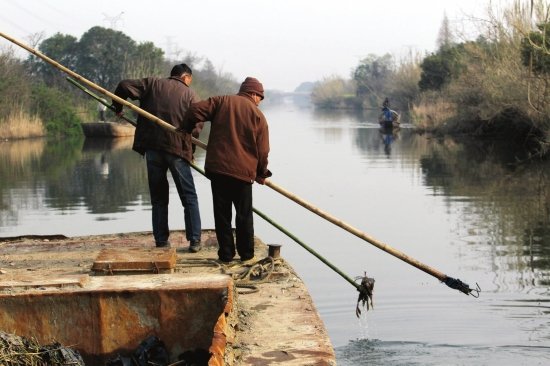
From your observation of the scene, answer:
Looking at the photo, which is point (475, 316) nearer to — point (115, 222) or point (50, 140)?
point (115, 222)

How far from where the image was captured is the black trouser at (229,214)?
7.90 meters

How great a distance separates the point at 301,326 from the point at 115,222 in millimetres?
10527

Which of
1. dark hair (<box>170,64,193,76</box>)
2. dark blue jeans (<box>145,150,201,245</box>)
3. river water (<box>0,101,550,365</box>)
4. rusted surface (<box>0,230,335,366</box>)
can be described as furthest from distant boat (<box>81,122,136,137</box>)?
rusted surface (<box>0,230,335,366</box>)

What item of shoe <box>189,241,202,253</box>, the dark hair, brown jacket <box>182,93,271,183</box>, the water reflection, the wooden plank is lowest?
the water reflection

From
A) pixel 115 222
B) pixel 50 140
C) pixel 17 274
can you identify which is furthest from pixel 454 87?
pixel 17 274

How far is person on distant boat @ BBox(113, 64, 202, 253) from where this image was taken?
8.63m

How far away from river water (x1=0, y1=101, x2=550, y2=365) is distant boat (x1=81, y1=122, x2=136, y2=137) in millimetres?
11512

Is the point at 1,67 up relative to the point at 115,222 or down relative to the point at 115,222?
up

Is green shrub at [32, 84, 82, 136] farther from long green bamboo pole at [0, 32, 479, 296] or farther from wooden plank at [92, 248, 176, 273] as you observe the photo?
wooden plank at [92, 248, 176, 273]

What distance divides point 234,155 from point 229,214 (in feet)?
1.69

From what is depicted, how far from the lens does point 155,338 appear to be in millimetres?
6105

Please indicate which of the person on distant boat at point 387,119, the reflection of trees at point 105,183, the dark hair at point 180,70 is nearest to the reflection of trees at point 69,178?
the reflection of trees at point 105,183

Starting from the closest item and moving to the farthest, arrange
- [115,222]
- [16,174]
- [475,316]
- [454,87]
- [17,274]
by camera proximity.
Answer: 1. [17,274]
2. [475,316]
3. [115,222]
4. [16,174]
5. [454,87]

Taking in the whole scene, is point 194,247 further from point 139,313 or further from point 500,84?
point 500,84
